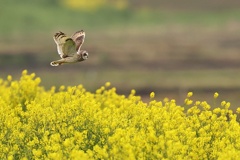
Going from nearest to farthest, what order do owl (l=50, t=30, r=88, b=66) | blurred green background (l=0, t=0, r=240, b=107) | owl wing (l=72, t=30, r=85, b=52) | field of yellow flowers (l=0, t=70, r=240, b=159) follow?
field of yellow flowers (l=0, t=70, r=240, b=159), owl (l=50, t=30, r=88, b=66), owl wing (l=72, t=30, r=85, b=52), blurred green background (l=0, t=0, r=240, b=107)

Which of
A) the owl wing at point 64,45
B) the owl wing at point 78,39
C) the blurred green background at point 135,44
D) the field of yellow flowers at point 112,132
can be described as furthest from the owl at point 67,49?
the blurred green background at point 135,44

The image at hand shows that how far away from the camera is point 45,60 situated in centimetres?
5578

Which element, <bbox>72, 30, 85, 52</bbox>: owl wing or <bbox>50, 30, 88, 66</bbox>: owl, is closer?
<bbox>50, 30, 88, 66</bbox>: owl

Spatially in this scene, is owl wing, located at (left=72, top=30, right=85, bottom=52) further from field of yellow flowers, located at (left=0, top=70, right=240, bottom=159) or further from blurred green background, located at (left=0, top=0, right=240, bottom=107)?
blurred green background, located at (left=0, top=0, right=240, bottom=107)

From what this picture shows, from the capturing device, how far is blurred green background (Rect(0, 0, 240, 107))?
41.1m

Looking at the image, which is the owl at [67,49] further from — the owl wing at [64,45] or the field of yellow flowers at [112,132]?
the field of yellow flowers at [112,132]

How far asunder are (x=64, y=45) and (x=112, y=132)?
1328 mm

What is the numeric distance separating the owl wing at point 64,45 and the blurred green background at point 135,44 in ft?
66.4

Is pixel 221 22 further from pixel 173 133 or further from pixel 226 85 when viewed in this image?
pixel 173 133

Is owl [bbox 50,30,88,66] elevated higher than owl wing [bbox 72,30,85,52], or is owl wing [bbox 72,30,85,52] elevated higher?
owl wing [bbox 72,30,85,52]

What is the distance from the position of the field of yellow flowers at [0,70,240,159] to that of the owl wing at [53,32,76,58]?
0.61m

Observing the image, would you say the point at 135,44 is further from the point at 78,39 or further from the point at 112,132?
the point at 112,132

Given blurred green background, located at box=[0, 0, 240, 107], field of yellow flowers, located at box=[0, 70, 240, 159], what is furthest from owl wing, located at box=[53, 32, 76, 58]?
blurred green background, located at box=[0, 0, 240, 107]

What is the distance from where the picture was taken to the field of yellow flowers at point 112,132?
30.7ft
